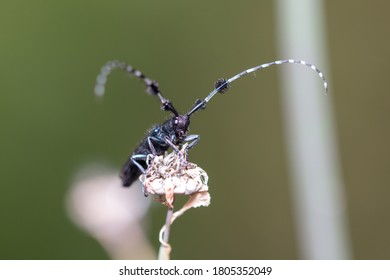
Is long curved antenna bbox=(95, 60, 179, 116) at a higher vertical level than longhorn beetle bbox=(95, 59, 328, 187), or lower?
higher

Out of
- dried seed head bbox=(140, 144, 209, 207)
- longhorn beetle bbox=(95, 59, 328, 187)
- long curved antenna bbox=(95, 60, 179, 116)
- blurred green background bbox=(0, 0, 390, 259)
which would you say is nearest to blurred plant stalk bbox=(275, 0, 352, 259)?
longhorn beetle bbox=(95, 59, 328, 187)

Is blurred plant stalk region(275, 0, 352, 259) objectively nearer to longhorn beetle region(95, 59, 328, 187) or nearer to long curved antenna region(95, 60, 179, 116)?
longhorn beetle region(95, 59, 328, 187)

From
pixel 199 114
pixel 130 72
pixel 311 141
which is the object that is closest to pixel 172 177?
pixel 130 72

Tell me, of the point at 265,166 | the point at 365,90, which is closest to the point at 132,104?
the point at 265,166

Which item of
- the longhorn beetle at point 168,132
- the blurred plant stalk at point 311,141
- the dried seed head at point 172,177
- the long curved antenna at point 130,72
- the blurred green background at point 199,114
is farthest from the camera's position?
the blurred green background at point 199,114

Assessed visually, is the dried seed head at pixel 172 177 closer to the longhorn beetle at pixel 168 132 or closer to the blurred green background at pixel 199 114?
the longhorn beetle at pixel 168 132

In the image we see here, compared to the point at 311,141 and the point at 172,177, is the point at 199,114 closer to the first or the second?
the point at 311,141

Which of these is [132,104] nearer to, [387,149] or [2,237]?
[2,237]

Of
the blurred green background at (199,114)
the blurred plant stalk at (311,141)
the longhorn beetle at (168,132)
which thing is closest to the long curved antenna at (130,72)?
the longhorn beetle at (168,132)
